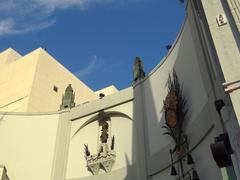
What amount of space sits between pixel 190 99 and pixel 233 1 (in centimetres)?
519

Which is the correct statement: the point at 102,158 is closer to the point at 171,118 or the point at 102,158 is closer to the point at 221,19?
the point at 171,118

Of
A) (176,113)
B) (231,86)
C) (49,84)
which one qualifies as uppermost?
(49,84)

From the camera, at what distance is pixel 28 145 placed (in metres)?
16.2

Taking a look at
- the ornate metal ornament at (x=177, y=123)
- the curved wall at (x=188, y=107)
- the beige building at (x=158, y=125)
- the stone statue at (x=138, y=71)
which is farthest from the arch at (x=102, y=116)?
the ornate metal ornament at (x=177, y=123)

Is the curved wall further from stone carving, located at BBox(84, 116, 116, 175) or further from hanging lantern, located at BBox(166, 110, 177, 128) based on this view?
stone carving, located at BBox(84, 116, 116, 175)

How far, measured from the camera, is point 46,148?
1596 centimetres

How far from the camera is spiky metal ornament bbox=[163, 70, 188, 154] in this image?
10906mm

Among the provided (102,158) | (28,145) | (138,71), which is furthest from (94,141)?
(138,71)

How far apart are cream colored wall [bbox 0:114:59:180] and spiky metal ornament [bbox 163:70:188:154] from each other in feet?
21.2

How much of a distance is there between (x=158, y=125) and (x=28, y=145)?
6.86 metres

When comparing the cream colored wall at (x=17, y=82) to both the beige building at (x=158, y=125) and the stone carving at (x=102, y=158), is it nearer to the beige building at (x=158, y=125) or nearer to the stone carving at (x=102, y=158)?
the beige building at (x=158, y=125)

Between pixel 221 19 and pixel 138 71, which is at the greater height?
pixel 138 71

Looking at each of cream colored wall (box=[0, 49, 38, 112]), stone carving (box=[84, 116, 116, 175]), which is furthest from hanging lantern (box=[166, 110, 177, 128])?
cream colored wall (box=[0, 49, 38, 112])

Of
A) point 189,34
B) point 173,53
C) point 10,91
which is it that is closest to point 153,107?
point 173,53
